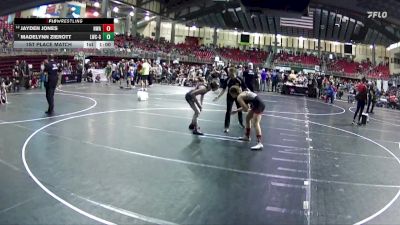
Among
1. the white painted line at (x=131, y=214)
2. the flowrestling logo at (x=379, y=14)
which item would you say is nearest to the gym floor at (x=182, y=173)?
the white painted line at (x=131, y=214)

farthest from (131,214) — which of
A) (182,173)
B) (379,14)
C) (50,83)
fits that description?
(379,14)

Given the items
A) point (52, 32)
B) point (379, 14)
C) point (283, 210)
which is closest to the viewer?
point (283, 210)

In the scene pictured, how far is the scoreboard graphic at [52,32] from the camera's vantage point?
1742 cm

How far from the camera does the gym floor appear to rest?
208 inches

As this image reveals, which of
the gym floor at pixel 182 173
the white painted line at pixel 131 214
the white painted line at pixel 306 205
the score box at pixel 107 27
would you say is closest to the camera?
the white painted line at pixel 131 214

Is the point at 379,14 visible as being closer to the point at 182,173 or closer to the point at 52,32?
the point at 52,32

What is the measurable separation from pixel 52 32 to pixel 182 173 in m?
13.0

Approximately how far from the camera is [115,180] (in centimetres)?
→ 646

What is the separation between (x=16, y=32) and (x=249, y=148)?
1281 centimetres

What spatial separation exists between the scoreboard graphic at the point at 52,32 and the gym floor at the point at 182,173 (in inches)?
231

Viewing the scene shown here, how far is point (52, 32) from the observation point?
17625mm

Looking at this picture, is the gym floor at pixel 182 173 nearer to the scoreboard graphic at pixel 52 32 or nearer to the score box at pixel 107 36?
the scoreboard graphic at pixel 52 32

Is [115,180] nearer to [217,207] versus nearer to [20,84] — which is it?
[217,207]

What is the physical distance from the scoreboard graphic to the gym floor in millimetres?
5871
